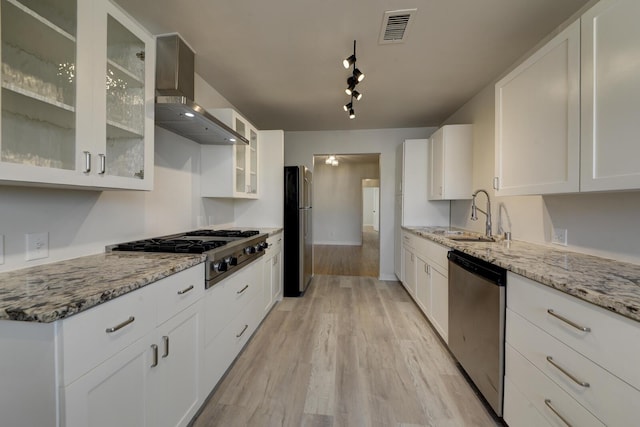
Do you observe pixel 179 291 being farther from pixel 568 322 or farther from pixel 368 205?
pixel 368 205

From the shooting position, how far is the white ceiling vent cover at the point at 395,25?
1.72 metres

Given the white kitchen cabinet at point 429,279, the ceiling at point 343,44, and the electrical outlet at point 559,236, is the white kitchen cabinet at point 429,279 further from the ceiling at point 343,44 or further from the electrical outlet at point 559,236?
the ceiling at point 343,44

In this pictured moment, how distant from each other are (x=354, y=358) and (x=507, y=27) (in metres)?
2.79

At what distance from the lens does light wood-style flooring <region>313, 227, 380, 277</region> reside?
4.91m

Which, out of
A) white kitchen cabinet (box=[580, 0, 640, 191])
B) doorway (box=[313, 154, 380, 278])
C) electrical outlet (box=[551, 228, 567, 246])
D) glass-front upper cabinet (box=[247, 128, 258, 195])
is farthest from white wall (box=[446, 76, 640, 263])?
doorway (box=[313, 154, 380, 278])

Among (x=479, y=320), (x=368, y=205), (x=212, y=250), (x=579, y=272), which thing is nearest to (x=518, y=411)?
(x=479, y=320)

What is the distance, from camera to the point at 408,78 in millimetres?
2662

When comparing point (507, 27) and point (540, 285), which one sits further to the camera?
point (507, 27)

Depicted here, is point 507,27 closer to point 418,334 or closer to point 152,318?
point 418,334

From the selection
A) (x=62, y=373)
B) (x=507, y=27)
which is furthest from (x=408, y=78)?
(x=62, y=373)

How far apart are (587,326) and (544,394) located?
441mm

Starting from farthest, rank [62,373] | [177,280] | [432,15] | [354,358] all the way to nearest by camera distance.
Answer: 1. [354,358]
2. [432,15]
3. [177,280]
4. [62,373]

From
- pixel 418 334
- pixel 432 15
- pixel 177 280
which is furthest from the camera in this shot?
pixel 418 334

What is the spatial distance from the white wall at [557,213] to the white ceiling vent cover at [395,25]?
1.11 m
